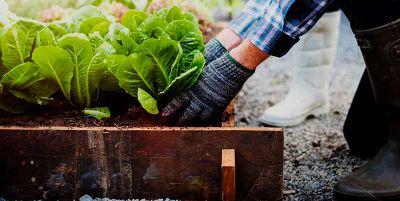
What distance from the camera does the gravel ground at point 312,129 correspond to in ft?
6.46

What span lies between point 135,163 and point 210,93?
0.31 metres

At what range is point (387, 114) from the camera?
1.70 m

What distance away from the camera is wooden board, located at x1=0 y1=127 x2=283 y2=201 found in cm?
159

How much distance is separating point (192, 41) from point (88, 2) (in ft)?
3.46

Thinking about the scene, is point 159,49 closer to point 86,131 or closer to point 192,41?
point 192,41

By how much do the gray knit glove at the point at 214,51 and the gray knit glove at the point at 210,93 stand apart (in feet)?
0.73

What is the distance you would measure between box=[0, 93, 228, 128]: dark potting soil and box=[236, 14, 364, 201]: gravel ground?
450 millimetres

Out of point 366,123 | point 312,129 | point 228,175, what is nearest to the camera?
point 228,175

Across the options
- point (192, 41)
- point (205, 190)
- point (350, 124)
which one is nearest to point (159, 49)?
point (192, 41)

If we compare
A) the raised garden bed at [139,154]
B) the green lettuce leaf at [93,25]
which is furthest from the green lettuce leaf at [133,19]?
the raised garden bed at [139,154]

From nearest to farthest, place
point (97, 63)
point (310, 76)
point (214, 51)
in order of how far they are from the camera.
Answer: point (97, 63)
point (214, 51)
point (310, 76)

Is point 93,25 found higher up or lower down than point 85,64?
higher up

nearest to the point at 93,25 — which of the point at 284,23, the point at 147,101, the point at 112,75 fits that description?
the point at 112,75

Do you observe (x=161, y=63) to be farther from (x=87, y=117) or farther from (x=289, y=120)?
(x=289, y=120)
